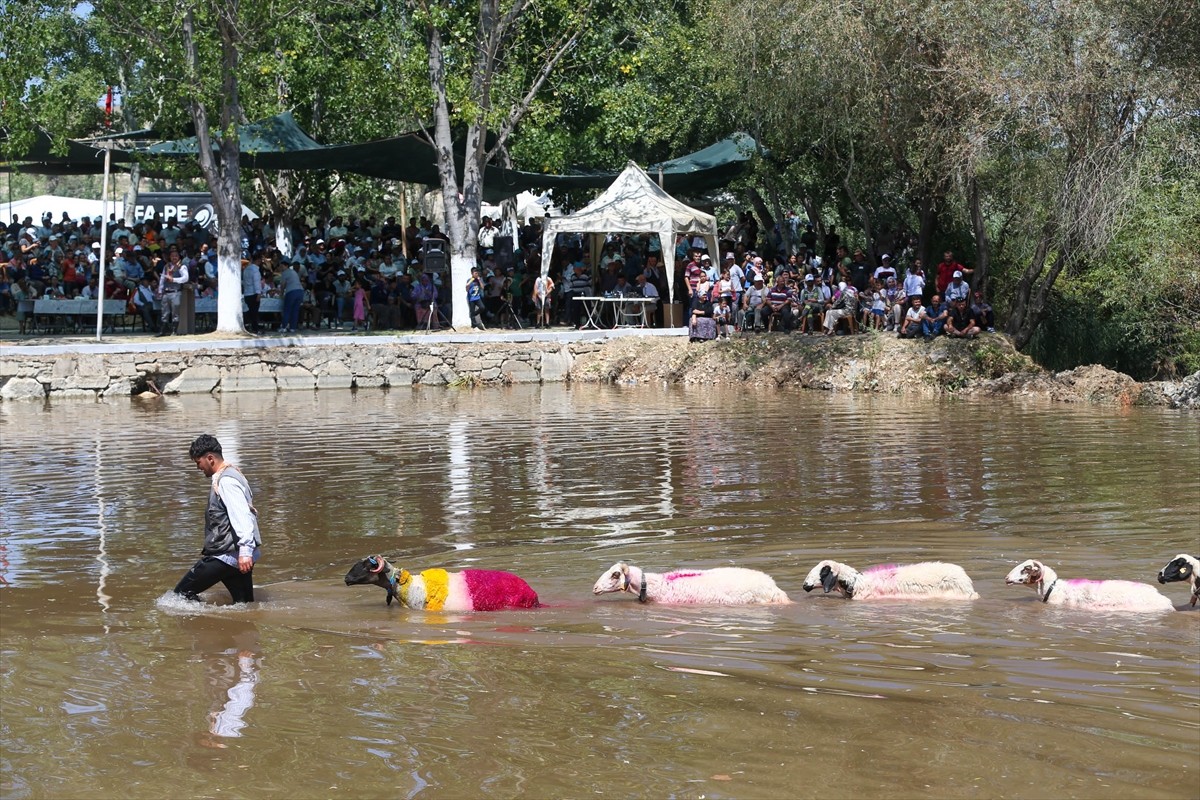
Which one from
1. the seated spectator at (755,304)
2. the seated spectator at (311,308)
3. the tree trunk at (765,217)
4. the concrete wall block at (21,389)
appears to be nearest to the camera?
the concrete wall block at (21,389)

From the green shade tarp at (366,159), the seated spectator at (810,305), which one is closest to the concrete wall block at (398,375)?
the green shade tarp at (366,159)

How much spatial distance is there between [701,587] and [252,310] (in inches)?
856

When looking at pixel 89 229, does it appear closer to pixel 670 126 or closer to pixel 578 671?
pixel 670 126

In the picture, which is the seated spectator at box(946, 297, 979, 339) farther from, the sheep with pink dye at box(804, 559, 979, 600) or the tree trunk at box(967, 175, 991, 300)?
the sheep with pink dye at box(804, 559, 979, 600)

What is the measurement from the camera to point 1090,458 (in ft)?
53.3

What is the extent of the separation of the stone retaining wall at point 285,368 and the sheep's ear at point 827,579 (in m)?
18.4

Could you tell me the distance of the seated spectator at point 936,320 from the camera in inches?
1015

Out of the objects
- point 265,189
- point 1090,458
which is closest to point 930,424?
point 1090,458

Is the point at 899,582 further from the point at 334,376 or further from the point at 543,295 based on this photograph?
the point at 543,295

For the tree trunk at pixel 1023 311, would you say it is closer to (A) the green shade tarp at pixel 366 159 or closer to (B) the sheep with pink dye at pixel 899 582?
(A) the green shade tarp at pixel 366 159

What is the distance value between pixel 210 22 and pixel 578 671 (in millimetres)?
21818

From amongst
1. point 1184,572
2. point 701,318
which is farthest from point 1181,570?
point 701,318

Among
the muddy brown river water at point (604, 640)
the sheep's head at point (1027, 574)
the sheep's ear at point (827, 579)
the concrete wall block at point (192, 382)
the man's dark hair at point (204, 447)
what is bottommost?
the muddy brown river water at point (604, 640)

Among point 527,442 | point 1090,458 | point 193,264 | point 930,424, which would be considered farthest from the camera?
point 193,264
